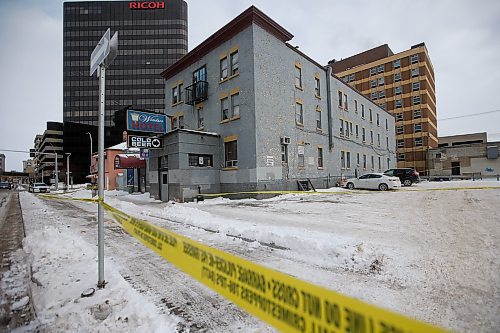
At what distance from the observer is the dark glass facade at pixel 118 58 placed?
8619cm

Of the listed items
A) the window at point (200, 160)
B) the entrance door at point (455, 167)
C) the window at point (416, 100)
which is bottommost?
the entrance door at point (455, 167)

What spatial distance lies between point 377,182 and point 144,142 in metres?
19.0

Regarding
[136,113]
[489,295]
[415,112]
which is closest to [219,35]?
[136,113]

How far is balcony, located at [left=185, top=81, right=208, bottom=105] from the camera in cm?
2111

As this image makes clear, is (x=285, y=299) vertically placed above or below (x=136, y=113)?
below

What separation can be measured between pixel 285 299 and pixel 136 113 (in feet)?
63.7

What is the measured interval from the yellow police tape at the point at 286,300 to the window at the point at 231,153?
16.2 m

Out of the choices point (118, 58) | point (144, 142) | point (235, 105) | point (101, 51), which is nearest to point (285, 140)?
point (235, 105)

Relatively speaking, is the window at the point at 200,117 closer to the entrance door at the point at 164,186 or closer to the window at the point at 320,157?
the entrance door at the point at 164,186

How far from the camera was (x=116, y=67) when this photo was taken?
8600 cm

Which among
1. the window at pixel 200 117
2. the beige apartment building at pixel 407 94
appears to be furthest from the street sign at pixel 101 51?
the beige apartment building at pixel 407 94

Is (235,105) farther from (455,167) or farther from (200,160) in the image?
(455,167)

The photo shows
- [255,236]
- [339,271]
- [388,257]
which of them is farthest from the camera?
[255,236]

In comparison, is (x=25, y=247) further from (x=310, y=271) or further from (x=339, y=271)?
(x=339, y=271)
